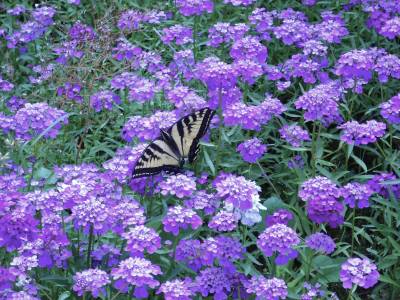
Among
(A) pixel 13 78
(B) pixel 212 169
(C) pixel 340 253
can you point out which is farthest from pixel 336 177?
(A) pixel 13 78

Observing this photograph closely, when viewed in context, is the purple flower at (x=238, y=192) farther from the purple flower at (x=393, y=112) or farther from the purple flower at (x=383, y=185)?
the purple flower at (x=393, y=112)

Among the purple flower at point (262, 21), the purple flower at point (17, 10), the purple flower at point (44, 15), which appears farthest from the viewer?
the purple flower at point (17, 10)

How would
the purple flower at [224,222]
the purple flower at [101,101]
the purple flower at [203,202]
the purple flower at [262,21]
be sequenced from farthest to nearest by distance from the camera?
1. the purple flower at [262,21]
2. the purple flower at [101,101]
3. the purple flower at [203,202]
4. the purple flower at [224,222]

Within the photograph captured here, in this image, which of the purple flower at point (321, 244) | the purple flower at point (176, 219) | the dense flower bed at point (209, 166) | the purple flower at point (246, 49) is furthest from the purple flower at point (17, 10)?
the purple flower at point (321, 244)

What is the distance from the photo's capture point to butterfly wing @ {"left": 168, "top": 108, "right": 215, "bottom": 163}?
155 inches

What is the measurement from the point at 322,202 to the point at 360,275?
428mm

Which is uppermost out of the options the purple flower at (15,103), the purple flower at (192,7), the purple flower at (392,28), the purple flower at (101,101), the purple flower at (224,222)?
the purple flower at (192,7)

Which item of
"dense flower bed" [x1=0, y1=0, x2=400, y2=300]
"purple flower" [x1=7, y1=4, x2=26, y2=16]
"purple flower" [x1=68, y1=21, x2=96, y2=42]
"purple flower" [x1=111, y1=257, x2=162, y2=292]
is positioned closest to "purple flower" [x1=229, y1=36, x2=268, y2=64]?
"dense flower bed" [x1=0, y1=0, x2=400, y2=300]

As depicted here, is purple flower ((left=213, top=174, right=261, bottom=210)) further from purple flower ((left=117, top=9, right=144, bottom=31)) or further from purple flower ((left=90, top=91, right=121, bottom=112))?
purple flower ((left=117, top=9, right=144, bottom=31))

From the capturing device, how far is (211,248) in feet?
10.8

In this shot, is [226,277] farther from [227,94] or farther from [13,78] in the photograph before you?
[13,78]

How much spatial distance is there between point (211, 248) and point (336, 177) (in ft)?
3.74

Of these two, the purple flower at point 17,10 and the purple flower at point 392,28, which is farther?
the purple flower at point 17,10

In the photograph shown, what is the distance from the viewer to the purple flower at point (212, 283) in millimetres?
3229
